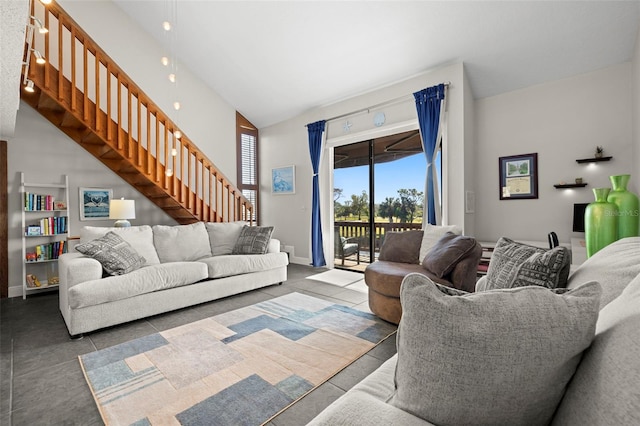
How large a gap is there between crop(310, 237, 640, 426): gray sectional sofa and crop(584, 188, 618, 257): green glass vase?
222 cm

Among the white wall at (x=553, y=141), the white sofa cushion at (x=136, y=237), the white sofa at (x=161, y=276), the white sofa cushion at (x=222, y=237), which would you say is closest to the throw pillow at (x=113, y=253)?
the white sofa at (x=161, y=276)

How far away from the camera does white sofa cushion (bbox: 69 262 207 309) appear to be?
8.27 feet

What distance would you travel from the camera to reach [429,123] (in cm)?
401

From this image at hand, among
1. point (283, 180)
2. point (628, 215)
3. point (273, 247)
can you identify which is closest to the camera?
point (628, 215)

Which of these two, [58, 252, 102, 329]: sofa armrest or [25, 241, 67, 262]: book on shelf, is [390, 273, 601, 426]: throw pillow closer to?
[58, 252, 102, 329]: sofa armrest

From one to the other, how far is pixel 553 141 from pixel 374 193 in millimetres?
2500

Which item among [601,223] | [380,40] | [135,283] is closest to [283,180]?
[380,40]

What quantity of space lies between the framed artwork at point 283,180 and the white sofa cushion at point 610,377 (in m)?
5.53

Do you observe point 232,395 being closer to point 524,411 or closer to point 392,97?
point 524,411

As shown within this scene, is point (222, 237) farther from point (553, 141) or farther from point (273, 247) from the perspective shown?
Answer: point (553, 141)

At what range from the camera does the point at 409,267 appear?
3.01m

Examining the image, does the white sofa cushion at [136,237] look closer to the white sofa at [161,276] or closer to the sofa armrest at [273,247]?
the white sofa at [161,276]

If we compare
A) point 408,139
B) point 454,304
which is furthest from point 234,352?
point 408,139

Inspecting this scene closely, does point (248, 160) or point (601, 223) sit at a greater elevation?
point (248, 160)
